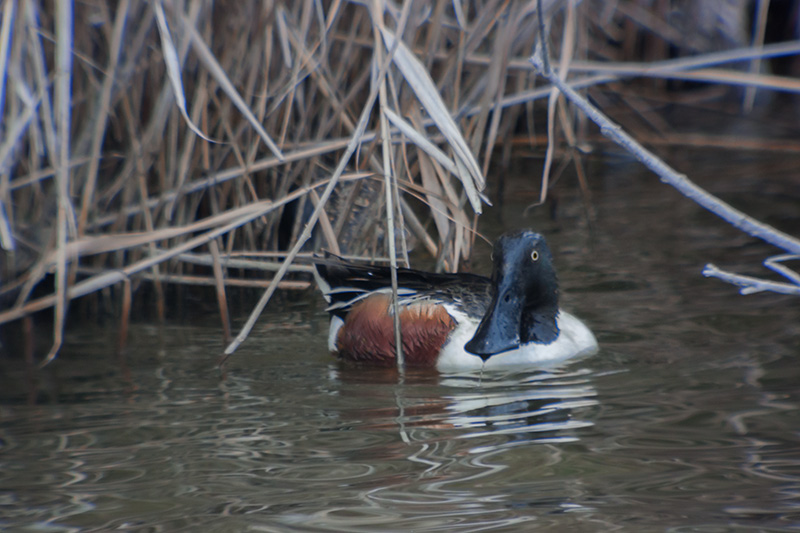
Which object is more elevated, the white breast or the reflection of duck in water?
the white breast

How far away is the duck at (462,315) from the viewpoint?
4023 millimetres

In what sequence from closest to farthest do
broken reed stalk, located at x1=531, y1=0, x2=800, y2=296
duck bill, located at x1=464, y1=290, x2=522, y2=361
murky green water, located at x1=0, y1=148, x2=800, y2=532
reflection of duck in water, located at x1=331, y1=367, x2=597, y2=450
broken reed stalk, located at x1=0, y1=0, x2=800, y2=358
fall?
broken reed stalk, located at x1=531, y1=0, x2=800, y2=296 < murky green water, located at x1=0, y1=148, x2=800, y2=532 < reflection of duck in water, located at x1=331, y1=367, x2=597, y2=450 < broken reed stalk, located at x1=0, y1=0, x2=800, y2=358 < duck bill, located at x1=464, y1=290, x2=522, y2=361

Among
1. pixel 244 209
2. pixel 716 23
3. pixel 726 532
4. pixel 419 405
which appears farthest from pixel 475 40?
pixel 716 23

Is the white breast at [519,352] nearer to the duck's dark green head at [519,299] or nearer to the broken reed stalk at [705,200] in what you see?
the duck's dark green head at [519,299]

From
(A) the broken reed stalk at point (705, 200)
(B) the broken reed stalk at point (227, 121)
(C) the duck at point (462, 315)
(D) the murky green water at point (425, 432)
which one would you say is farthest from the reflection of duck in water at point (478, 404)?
(A) the broken reed stalk at point (705, 200)

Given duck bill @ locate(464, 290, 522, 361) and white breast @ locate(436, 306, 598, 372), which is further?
white breast @ locate(436, 306, 598, 372)

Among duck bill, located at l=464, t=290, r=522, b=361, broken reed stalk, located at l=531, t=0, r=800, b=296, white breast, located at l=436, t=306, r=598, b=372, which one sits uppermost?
broken reed stalk, located at l=531, t=0, r=800, b=296

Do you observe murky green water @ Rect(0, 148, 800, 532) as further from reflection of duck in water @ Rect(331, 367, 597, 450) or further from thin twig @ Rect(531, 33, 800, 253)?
thin twig @ Rect(531, 33, 800, 253)

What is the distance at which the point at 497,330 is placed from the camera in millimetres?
3943

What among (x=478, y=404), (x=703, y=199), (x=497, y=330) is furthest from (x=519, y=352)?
(x=703, y=199)

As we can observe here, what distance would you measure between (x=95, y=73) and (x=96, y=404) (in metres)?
1.73

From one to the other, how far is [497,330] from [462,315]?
28cm

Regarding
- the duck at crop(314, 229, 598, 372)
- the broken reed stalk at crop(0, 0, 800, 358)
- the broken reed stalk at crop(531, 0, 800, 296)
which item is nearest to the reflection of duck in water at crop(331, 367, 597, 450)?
the duck at crop(314, 229, 598, 372)

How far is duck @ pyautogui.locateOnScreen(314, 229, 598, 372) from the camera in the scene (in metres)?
4.02
